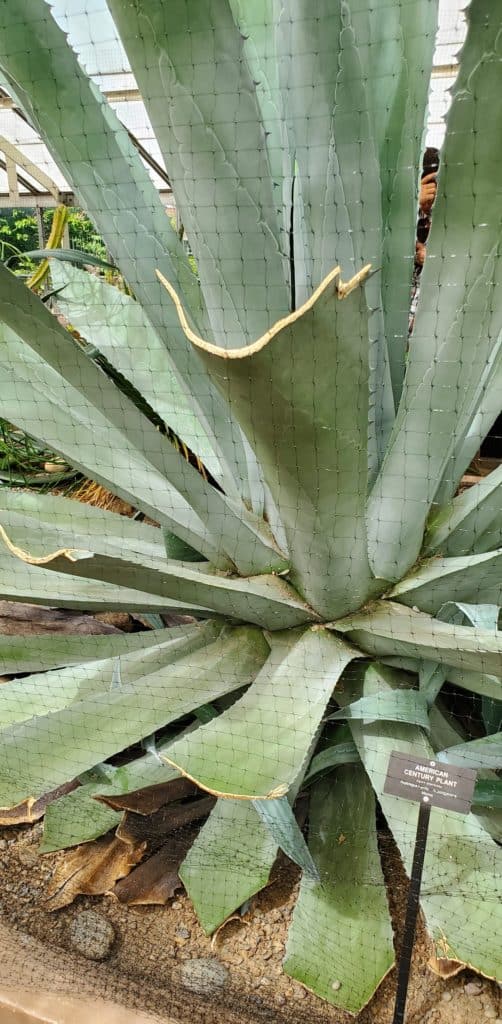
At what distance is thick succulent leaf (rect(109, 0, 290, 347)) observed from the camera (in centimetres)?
77

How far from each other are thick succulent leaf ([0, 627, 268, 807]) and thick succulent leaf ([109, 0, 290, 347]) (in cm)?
44

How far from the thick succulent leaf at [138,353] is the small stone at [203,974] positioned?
2.42 feet

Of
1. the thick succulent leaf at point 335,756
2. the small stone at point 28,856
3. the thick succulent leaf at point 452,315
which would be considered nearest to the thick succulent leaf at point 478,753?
the thick succulent leaf at point 335,756

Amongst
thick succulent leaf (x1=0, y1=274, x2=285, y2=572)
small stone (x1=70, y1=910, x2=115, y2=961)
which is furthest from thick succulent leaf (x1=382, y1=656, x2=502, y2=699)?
small stone (x1=70, y1=910, x2=115, y2=961)

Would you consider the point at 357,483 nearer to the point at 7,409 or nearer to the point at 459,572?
the point at 459,572

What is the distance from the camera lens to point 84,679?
43.6 inches

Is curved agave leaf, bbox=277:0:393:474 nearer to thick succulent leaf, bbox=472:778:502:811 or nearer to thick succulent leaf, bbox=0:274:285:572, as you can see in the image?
thick succulent leaf, bbox=0:274:285:572

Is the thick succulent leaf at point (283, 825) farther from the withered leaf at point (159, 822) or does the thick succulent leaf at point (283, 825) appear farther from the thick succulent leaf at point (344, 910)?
the withered leaf at point (159, 822)

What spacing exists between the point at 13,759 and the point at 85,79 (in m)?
0.86

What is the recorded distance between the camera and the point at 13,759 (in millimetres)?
940

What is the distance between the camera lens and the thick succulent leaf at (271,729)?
0.78 metres

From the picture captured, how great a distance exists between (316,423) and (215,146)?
1.17ft

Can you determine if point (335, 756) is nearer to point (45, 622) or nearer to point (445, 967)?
point (445, 967)

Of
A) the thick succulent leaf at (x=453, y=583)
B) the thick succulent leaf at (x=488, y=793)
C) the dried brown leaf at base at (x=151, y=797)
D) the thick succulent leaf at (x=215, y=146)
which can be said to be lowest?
the dried brown leaf at base at (x=151, y=797)
